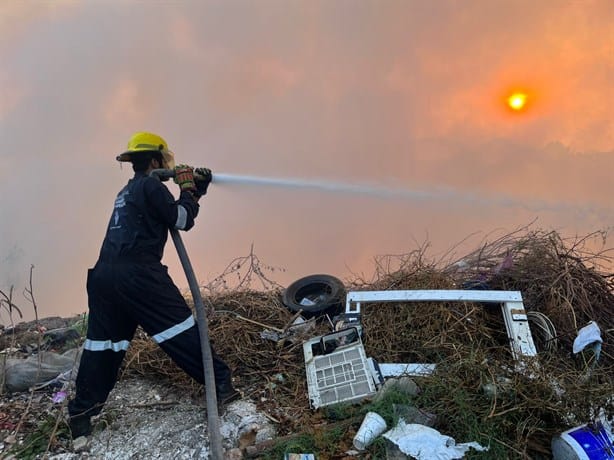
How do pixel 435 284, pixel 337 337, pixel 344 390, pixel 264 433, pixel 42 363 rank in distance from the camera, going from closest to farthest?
pixel 264 433
pixel 344 390
pixel 337 337
pixel 42 363
pixel 435 284

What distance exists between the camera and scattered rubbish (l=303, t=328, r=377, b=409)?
131 inches

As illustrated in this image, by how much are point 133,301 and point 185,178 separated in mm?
977

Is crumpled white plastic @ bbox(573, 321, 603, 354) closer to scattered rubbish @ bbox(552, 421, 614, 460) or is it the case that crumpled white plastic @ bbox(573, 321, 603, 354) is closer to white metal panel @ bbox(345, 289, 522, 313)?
white metal panel @ bbox(345, 289, 522, 313)

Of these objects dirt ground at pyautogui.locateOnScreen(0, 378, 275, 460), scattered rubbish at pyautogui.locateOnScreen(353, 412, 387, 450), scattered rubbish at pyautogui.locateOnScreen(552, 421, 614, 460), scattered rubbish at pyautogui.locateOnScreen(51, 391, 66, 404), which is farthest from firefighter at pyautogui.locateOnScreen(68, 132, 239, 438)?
scattered rubbish at pyautogui.locateOnScreen(552, 421, 614, 460)

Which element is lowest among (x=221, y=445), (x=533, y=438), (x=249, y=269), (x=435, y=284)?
(x=533, y=438)

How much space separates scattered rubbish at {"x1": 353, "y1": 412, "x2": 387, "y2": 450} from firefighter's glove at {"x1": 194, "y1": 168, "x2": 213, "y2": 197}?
6.77 ft

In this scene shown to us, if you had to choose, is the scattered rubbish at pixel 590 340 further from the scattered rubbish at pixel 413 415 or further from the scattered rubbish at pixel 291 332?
the scattered rubbish at pixel 291 332

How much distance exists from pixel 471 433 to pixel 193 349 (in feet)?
6.15

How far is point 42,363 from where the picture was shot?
13.8 ft

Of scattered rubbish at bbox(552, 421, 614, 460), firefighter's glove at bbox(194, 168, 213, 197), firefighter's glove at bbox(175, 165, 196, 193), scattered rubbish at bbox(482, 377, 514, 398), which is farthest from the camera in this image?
firefighter's glove at bbox(194, 168, 213, 197)

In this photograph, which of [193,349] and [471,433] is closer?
[471,433]

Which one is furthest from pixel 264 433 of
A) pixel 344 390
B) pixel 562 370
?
pixel 562 370

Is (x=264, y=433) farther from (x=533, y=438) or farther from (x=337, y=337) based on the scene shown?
(x=533, y=438)

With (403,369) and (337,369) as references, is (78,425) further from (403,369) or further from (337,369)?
(403,369)
